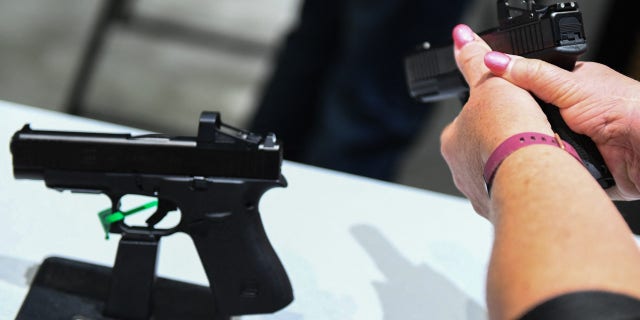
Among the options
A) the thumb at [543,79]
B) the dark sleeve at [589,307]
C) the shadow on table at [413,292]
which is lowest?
the shadow on table at [413,292]

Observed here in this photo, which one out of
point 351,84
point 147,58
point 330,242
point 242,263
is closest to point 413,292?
point 330,242

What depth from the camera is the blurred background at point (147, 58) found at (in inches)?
98.8

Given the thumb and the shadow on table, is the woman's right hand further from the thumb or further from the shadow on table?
the shadow on table

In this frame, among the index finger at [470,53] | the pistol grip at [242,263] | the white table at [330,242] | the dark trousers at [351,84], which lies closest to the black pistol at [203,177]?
the pistol grip at [242,263]

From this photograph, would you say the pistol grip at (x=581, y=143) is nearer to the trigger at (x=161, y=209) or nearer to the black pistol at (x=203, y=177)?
the black pistol at (x=203, y=177)

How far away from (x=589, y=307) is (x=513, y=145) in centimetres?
21

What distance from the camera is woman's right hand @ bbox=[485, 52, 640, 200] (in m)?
0.82

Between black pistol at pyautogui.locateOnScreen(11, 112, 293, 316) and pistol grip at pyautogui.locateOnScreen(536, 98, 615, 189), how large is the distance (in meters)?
0.32

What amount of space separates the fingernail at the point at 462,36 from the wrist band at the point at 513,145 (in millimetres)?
223

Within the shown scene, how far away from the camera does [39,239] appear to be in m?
1.02

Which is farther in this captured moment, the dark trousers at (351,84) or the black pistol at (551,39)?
the dark trousers at (351,84)

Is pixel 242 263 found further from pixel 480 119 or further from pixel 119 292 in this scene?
pixel 480 119

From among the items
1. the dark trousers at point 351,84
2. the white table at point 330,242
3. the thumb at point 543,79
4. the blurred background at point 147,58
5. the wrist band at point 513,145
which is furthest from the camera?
the blurred background at point 147,58

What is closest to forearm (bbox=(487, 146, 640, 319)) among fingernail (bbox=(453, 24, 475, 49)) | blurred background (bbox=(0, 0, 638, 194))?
fingernail (bbox=(453, 24, 475, 49))
